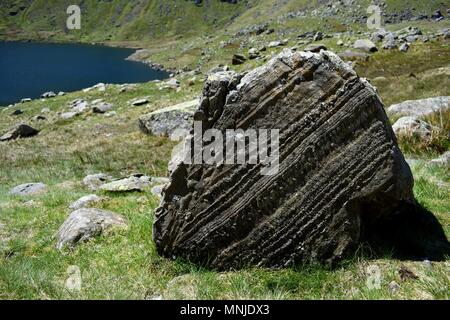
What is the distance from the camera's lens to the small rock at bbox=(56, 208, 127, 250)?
9109 mm

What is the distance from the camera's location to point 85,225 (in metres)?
9.30

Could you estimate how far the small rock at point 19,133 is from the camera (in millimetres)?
36562

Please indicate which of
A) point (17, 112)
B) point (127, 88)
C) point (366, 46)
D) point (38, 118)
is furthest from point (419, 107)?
point (17, 112)

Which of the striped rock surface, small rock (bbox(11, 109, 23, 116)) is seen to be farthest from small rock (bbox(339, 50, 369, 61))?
the striped rock surface

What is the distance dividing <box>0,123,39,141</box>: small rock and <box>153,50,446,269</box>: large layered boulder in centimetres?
3270

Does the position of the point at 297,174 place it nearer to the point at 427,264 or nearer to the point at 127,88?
the point at 427,264

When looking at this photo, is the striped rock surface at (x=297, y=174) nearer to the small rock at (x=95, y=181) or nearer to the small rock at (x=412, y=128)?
the small rock at (x=412, y=128)

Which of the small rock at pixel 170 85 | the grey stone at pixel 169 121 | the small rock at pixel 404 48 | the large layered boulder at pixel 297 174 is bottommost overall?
the small rock at pixel 170 85

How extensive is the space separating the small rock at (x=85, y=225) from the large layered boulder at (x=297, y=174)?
205 cm

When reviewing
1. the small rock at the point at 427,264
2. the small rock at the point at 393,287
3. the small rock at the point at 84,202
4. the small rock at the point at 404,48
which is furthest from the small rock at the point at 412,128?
the small rock at the point at 404,48
